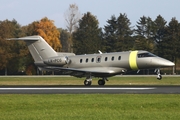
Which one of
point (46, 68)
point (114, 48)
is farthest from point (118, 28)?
point (46, 68)

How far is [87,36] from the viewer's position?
333ft

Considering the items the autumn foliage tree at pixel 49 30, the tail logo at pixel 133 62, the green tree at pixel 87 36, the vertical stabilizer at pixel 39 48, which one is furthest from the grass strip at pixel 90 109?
the green tree at pixel 87 36

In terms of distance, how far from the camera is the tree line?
91750 millimetres

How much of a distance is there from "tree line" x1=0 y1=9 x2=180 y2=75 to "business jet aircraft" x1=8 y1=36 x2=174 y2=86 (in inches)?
2085

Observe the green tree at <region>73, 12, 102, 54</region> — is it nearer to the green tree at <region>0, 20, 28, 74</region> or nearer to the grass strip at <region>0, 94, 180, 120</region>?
the green tree at <region>0, 20, 28, 74</region>

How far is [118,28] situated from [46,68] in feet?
219

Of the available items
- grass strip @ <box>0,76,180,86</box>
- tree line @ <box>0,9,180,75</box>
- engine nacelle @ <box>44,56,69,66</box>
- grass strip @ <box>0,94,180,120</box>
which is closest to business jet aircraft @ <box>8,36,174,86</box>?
engine nacelle @ <box>44,56,69,66</box>

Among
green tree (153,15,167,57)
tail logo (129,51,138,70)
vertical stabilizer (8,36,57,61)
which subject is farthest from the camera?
green tree (153,15,167,57)

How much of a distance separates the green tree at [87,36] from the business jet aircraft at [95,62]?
187ft

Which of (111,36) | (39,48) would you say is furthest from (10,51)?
(39,48)

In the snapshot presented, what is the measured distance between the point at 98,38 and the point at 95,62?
2577 inches

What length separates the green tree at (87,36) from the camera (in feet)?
319

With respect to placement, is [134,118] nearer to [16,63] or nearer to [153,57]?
[153,57]

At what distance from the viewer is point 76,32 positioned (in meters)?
107
